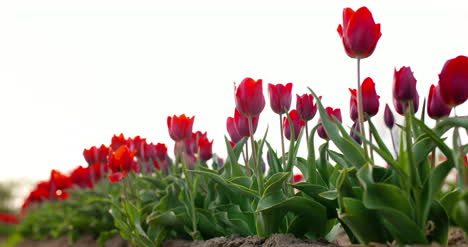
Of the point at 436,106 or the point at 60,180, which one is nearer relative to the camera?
the point at 436,106

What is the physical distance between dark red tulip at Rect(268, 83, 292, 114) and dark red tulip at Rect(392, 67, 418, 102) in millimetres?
484

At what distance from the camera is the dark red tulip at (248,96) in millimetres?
1974

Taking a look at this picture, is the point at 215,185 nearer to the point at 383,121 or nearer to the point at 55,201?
the point at 383,121

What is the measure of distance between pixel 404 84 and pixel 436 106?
16 cm

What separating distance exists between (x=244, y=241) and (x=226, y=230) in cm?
41

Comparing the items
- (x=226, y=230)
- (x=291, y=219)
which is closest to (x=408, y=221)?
(x=291, y=219)

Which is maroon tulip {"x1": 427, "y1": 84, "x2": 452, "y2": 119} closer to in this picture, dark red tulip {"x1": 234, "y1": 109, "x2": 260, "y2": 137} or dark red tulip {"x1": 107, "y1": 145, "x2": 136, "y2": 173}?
dark red tulip {"x1": 234, "y1": 109, "x2": 260, "y2": 137}

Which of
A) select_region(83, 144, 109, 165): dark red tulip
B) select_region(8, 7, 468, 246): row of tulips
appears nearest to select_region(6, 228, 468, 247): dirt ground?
select_region(8, 7, 468, 246): row of tulips

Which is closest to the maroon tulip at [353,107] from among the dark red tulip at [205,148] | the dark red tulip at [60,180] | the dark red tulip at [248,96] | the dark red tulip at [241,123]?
the dark red tulip at [248,96]

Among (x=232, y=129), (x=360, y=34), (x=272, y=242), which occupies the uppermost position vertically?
(x=360, y=34)

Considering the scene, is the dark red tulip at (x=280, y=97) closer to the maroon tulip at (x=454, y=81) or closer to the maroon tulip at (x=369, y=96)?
the maroon tulip at (x=369, y=96)

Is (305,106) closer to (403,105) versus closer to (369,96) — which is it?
(369,96)

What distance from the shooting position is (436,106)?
180 centimetres

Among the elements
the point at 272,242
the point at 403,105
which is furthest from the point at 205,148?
the point at 403,105
